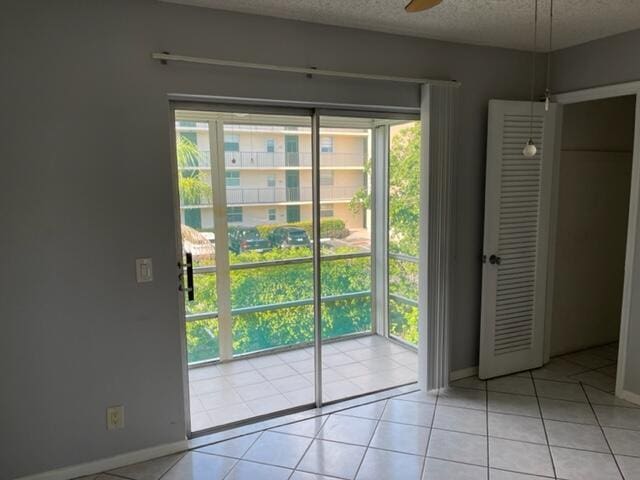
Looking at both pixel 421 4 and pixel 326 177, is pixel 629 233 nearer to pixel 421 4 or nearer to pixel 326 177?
pixel 326 177

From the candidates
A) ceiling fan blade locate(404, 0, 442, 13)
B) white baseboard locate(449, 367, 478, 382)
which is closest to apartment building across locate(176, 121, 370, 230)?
ceiling fan blade locate(404, 0, 442, 13)

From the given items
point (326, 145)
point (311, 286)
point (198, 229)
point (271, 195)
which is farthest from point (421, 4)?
point (311, 286)

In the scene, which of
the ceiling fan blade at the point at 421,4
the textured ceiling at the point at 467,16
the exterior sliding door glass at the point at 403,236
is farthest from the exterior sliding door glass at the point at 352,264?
the ceiling fan blade at the point at 421,4

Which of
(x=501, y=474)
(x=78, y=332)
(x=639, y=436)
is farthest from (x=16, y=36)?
(x=639, y=436)

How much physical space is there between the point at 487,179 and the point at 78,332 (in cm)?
277

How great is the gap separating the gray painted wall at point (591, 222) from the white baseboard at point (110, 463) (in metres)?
3.18

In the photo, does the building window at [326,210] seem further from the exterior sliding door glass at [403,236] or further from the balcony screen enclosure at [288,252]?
the exterior sliding door glass at [403,236]

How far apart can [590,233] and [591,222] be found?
0.10 meters

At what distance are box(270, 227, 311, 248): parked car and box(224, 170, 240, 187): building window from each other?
1.46 ft

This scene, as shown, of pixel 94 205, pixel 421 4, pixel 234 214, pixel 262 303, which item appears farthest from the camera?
pixel 262 303

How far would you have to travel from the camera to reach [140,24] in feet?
7.64

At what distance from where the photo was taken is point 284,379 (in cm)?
351

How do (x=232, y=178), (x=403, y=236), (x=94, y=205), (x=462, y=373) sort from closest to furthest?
(x=94, y=205), (x=232, y=178), (x=462, y=373), (x=403, y=236)

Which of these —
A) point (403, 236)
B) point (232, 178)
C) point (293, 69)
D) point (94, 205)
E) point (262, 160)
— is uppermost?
point (293, 69)
